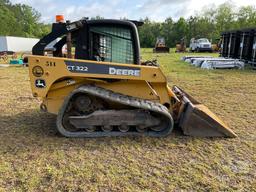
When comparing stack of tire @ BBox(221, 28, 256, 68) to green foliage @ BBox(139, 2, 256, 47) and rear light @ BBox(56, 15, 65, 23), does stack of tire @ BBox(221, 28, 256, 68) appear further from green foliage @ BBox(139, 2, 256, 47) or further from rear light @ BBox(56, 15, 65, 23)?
green foliage @ BBox(139, 2, 256, 47)

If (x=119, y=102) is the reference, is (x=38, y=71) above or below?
above

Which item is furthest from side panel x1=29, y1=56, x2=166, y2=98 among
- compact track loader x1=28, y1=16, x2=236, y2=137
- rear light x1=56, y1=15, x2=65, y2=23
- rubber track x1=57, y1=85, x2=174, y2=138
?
rear light x1=56, y1=15, x2=65, y2=23

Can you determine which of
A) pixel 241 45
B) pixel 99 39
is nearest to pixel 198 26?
pixel 241 45

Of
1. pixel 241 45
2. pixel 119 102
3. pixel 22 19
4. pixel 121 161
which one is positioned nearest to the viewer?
pixel 121 161

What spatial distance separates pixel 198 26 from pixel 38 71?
58037 millimetres

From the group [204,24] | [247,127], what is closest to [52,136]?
[247,127]

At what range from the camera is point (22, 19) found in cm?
6862

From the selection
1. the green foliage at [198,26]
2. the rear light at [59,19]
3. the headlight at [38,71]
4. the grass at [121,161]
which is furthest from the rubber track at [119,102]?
the green foliage at [198,26]

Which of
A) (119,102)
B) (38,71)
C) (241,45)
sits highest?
(241,45)

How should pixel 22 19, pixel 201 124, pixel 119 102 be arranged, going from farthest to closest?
pixel 22 19
pixel 201 124
pixel 119 102

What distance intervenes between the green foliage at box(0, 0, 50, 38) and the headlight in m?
55.4

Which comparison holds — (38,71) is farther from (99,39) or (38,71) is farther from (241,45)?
(241,45)

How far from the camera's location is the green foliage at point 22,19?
5438 centimetres

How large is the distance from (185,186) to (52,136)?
7.74 feet
